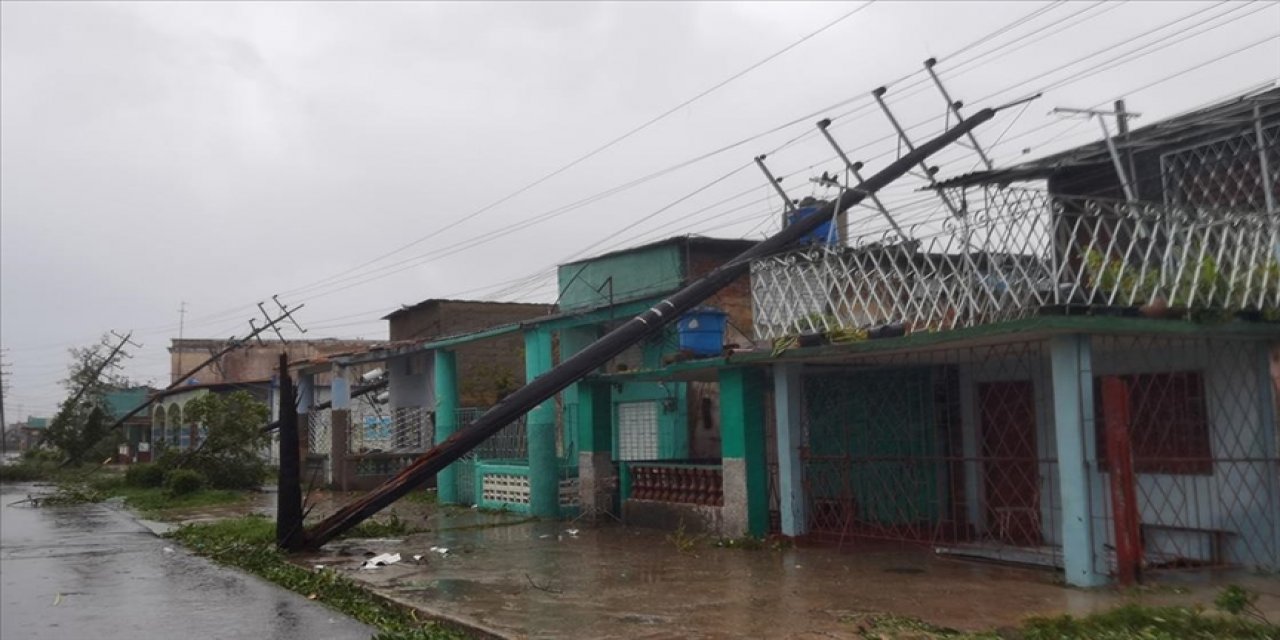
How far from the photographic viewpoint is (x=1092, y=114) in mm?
13141

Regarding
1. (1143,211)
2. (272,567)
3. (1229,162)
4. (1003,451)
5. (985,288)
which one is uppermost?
(1229,162)

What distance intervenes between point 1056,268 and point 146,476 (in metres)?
30.3

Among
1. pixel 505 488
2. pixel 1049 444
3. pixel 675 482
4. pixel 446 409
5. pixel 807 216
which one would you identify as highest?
pixel 807 216

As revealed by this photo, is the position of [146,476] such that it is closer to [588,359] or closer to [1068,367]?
[588,359]

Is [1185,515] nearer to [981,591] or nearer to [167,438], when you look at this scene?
[981,591]

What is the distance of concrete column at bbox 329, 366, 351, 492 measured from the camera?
27.7 m

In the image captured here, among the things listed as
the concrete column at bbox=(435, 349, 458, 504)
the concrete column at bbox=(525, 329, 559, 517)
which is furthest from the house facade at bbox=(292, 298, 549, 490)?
the concrete column at bbox=(525, 329, 559, 517)

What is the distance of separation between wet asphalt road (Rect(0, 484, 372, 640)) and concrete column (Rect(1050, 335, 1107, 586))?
6808mm

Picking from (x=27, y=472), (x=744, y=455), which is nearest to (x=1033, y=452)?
(x=744, y=455)

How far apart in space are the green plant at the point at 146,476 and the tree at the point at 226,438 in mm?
2335

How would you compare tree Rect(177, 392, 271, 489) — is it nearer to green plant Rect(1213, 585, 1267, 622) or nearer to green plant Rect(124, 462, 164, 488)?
green plant Rect(124, 462, 164, 488)

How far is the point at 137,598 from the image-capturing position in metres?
12.2

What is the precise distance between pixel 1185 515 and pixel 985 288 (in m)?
3.86

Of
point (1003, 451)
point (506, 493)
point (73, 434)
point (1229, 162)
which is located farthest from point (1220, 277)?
point (73, 434)
